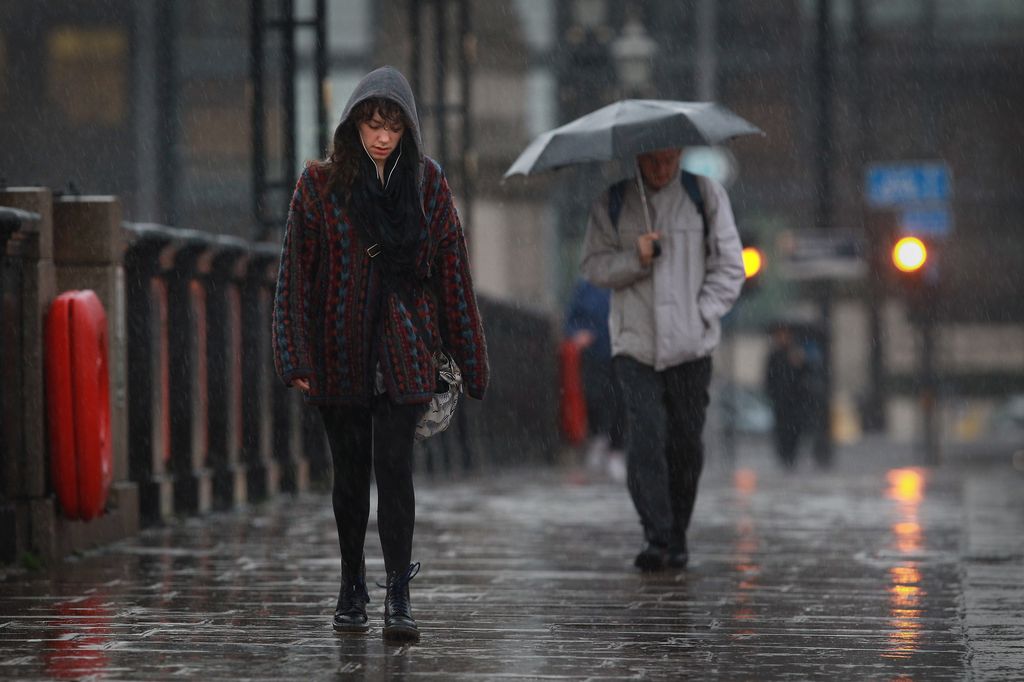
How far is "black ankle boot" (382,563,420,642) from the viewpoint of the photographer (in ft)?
18.2

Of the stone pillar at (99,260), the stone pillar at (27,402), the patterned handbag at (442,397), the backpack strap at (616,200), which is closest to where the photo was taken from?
the patterned handbag at (442,397)

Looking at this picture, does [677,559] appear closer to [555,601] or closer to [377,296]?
[555,601]

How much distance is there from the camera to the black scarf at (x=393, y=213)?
5.70 meters

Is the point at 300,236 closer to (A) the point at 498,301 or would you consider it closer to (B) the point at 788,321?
(A) the point at 498,301

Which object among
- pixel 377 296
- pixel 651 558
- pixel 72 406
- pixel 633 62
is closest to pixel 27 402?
pixel 72 406

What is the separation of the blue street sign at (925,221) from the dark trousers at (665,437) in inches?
638

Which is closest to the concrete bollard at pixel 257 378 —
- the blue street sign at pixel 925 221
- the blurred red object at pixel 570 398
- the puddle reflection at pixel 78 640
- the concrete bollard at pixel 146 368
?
the concrete bollard at pixel 146 368

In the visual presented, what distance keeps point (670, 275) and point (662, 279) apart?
0.12 feet

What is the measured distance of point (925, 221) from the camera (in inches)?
943

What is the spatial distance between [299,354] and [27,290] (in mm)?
2228

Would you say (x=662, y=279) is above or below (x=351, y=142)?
below

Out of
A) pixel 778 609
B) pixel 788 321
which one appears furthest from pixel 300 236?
pixel 788 321

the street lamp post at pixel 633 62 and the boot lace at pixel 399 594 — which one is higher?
the street lamp post at pixel 633 62

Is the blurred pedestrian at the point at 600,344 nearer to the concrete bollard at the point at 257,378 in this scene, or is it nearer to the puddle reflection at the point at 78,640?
the concrete bollard at the point at 257,378
